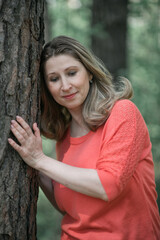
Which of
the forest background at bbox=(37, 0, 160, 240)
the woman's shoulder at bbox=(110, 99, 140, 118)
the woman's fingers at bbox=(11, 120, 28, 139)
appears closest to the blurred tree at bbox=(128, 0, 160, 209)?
the forest background at bbox=(37, 0, 160, 240)

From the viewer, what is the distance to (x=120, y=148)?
6.81ft

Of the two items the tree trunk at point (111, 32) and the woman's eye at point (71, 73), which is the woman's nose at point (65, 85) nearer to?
the woman's eye at point (71, 73)

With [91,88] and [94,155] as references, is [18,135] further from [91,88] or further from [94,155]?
[91,88]

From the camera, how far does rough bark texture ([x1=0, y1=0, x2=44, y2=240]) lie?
6.55ft

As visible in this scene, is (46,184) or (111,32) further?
(111,32)

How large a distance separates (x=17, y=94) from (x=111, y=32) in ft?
11.6

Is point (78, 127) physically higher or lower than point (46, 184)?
higher

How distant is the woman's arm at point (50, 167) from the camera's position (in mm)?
2041

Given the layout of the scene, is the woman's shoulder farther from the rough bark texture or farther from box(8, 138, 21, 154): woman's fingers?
box(8, 138, 21, 154): woman's fingers

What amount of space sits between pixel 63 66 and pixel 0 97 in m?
0.62

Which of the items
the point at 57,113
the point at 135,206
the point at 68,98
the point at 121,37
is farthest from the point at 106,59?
the point at 135,206

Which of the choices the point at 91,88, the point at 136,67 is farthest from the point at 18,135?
the point at 136,67

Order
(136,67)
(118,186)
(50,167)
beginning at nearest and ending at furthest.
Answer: (118,186), (50,167), (136,67)

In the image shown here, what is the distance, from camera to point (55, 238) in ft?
18.1
